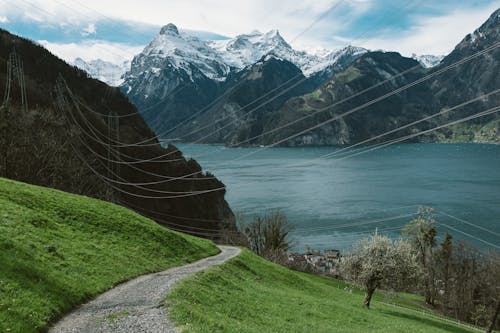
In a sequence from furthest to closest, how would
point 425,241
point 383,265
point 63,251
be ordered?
point 425,241 < point 383,265 < point 63,251

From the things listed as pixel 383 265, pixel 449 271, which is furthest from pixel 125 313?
pixel 449 271

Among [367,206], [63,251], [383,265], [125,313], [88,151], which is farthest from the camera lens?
[367,206]

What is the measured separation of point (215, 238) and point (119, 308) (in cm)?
8260

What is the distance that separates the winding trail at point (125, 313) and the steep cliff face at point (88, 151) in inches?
1053

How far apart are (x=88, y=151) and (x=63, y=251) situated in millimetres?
78860

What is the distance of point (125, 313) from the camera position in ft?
55.0

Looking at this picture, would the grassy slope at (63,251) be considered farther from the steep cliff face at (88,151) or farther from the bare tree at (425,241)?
the bare tree at (425,241)

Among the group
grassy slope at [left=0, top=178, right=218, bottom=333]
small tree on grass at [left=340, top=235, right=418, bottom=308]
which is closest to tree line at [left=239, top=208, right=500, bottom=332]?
small tree on grass at [left=340, top=235, right=418, bottom=308]

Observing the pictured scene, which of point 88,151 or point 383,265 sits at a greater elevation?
point 88,151

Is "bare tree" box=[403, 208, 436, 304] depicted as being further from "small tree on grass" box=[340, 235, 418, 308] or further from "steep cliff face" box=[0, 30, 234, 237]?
"steep cliff face" box=[0, 30, 234, 237]

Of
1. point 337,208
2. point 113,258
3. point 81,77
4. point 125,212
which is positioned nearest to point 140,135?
point 81,77

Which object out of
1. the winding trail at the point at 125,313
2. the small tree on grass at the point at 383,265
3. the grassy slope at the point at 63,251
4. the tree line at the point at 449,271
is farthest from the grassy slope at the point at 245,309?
the tree line at the point at 449,271

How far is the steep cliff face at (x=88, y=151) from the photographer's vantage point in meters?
59.0

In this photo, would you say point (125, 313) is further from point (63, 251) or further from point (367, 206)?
point (367, 206)
